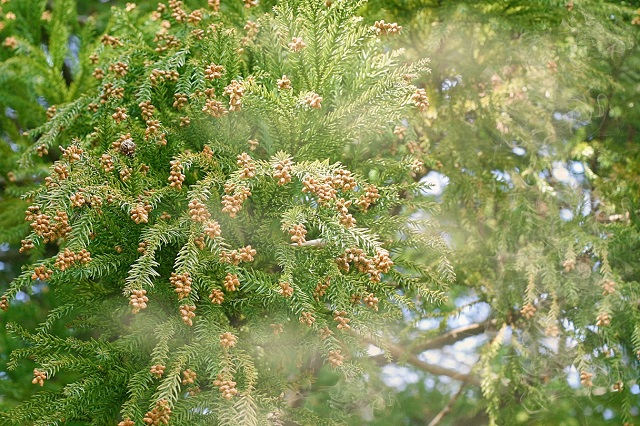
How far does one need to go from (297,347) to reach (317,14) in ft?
2.48

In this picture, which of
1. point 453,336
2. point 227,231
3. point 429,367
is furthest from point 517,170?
point 227,231

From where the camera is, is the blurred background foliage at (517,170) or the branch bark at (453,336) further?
the branch bark at (453,336)

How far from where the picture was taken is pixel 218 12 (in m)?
1.93

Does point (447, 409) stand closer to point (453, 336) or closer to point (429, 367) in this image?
point (429, 367)

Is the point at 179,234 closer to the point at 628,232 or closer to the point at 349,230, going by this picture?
the point at 349,230

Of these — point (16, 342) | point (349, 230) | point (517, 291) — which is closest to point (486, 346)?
point (517, 291)

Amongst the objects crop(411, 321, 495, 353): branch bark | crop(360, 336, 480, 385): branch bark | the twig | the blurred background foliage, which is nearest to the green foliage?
the blurred background foliage

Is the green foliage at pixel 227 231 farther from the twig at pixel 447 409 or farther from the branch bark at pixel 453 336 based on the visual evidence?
the twig at pixel 447 409

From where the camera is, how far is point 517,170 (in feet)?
8.29

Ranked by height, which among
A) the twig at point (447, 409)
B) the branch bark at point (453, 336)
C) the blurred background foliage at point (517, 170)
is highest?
the blurred background foliage at point (517, 170)

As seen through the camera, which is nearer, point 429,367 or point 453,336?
point 453,336

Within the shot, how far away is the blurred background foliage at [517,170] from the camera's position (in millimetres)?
2174

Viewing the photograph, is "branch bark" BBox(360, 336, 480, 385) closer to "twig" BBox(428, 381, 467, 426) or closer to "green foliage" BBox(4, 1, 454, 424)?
"twig" BBox(428, 381, 467, 426)

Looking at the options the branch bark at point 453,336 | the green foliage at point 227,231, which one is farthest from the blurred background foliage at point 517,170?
the green foliage at point 227,231
